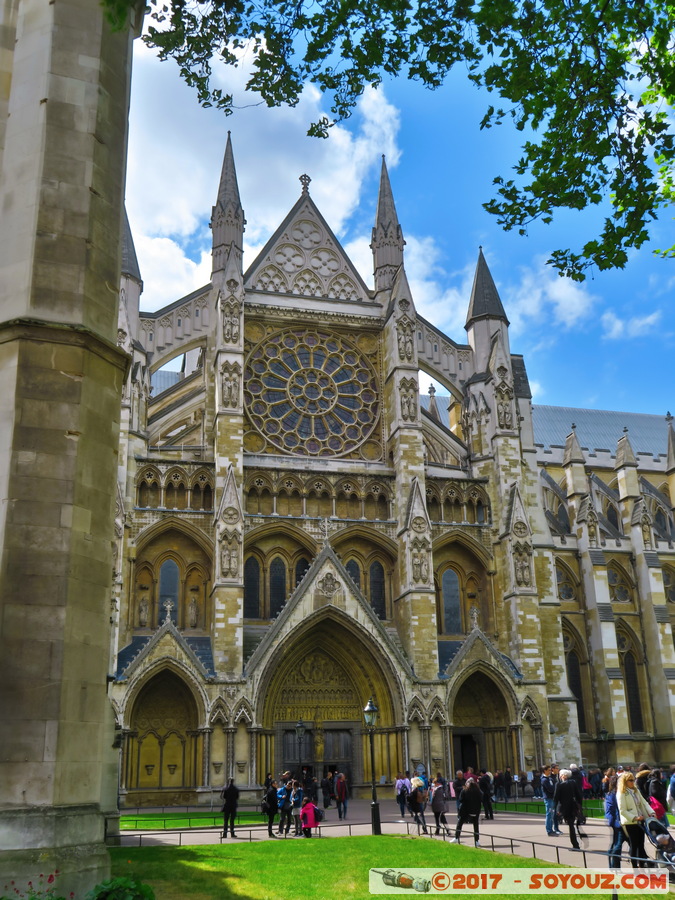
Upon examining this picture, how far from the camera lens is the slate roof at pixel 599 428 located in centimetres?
5850

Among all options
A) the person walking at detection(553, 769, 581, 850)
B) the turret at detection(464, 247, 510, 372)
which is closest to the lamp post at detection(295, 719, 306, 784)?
the person walking at detection(553, 769, 581, 850)

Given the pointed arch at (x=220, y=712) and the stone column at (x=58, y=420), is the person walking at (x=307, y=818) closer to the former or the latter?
the stone column at (x=58, y=420)

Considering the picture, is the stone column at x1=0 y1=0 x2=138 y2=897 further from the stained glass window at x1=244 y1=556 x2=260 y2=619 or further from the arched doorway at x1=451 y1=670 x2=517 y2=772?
the arched doorway at x1=451 y1=670 x2=517 y2=772

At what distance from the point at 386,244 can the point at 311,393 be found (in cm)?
799

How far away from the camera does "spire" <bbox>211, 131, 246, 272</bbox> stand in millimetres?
35625

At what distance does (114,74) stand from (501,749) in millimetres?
26569

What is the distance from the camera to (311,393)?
116 ft

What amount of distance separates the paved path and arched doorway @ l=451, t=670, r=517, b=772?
6.46 metres

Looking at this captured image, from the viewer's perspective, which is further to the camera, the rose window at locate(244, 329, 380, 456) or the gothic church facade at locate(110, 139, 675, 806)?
the rose window at locate(244, 329, 380, 456)

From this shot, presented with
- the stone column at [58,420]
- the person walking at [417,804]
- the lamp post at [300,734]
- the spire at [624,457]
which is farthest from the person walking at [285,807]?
the spire at [624,457]

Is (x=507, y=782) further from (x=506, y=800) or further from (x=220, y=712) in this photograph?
(x=220, y=712)

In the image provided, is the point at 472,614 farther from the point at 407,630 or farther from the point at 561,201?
the point at 561,201

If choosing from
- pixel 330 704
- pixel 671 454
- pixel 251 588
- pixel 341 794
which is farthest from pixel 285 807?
pixel 671 454

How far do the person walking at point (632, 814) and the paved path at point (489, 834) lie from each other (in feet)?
4.23
